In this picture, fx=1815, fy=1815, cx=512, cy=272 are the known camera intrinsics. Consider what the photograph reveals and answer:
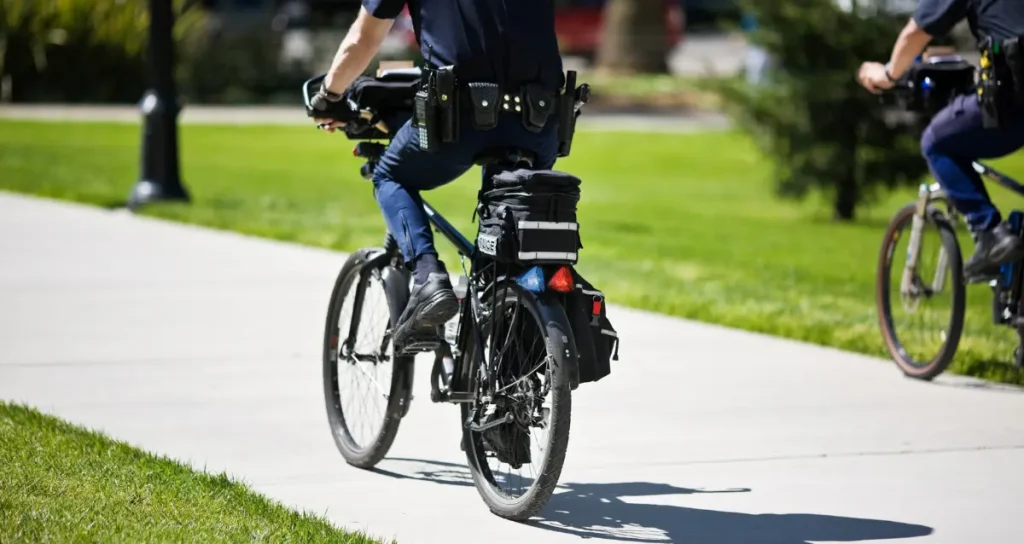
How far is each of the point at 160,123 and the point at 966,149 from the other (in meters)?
9.23

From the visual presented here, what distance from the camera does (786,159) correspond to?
54.3 ft

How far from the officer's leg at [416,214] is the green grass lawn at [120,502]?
0.72 m

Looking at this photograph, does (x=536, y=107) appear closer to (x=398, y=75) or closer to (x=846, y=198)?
(x=398, y=75)

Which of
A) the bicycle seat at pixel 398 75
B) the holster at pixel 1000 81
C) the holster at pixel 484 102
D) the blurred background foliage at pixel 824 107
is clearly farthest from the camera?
the blurred background foliage at pixel 824 107

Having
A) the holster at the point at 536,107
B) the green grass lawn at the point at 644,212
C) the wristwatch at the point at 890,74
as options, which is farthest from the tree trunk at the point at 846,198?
the holster at the point at 536,107

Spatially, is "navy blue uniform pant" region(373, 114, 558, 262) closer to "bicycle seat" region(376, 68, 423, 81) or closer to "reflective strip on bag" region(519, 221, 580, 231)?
"bicycle seat" region(376, 68, 423, 81)

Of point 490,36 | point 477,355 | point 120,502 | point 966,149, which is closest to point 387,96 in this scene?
point 490,36

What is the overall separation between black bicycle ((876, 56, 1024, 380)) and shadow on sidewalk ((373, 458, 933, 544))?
2317mm

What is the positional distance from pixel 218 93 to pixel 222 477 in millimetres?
24840

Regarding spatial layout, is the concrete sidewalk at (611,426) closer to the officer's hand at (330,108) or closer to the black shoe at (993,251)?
the black shoe at (993,251)

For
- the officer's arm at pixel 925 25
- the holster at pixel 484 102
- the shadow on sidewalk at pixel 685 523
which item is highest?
the officer's arm at pixel 925 25

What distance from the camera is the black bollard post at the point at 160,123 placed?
1535 centimetres

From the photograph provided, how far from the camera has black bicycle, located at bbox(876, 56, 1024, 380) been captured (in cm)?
771

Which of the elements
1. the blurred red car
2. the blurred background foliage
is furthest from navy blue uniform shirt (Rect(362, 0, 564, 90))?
the blurred red car
